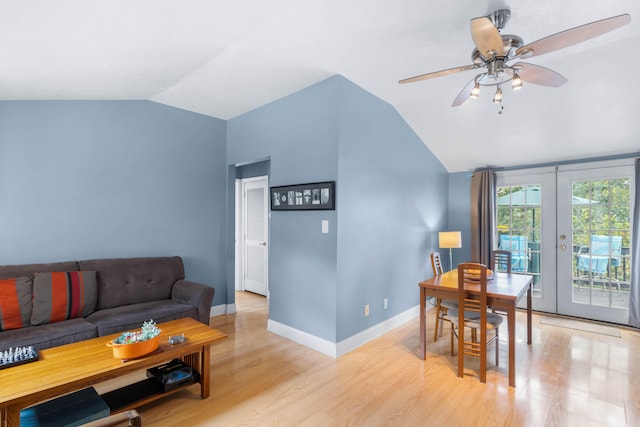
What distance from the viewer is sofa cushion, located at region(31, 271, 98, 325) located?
103 inches

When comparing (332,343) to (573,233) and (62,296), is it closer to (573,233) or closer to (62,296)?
(62,296)

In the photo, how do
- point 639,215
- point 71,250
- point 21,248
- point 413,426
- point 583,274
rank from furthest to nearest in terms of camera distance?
point 583,274, point 639,215, point 71,250, point 21,248, point 413,426

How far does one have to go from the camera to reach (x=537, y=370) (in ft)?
9.00

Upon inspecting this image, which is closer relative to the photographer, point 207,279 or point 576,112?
point 576,112

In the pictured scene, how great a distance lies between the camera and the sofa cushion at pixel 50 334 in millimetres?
2283

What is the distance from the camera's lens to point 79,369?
178 cm

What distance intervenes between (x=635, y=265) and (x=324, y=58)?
426 cm

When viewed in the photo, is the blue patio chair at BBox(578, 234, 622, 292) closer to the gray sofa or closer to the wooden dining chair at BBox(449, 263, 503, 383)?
the wooden dining chair at BBox(449, 263, 503, 383)

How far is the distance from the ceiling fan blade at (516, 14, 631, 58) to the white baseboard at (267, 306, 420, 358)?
268 cm

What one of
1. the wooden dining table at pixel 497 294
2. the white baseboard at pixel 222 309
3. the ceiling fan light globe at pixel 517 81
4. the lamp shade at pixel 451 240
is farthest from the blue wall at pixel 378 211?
the white baseboard at pixel 222 309

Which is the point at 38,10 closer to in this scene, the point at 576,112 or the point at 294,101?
the point at 294,101

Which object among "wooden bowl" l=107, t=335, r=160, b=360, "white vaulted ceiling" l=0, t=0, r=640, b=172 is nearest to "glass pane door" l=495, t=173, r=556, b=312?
"white vaulted ceiling" l=0, t=0, r=640, b=172

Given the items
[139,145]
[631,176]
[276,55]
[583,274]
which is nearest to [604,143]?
[631,176]

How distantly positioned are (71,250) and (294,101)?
8.86 ft
